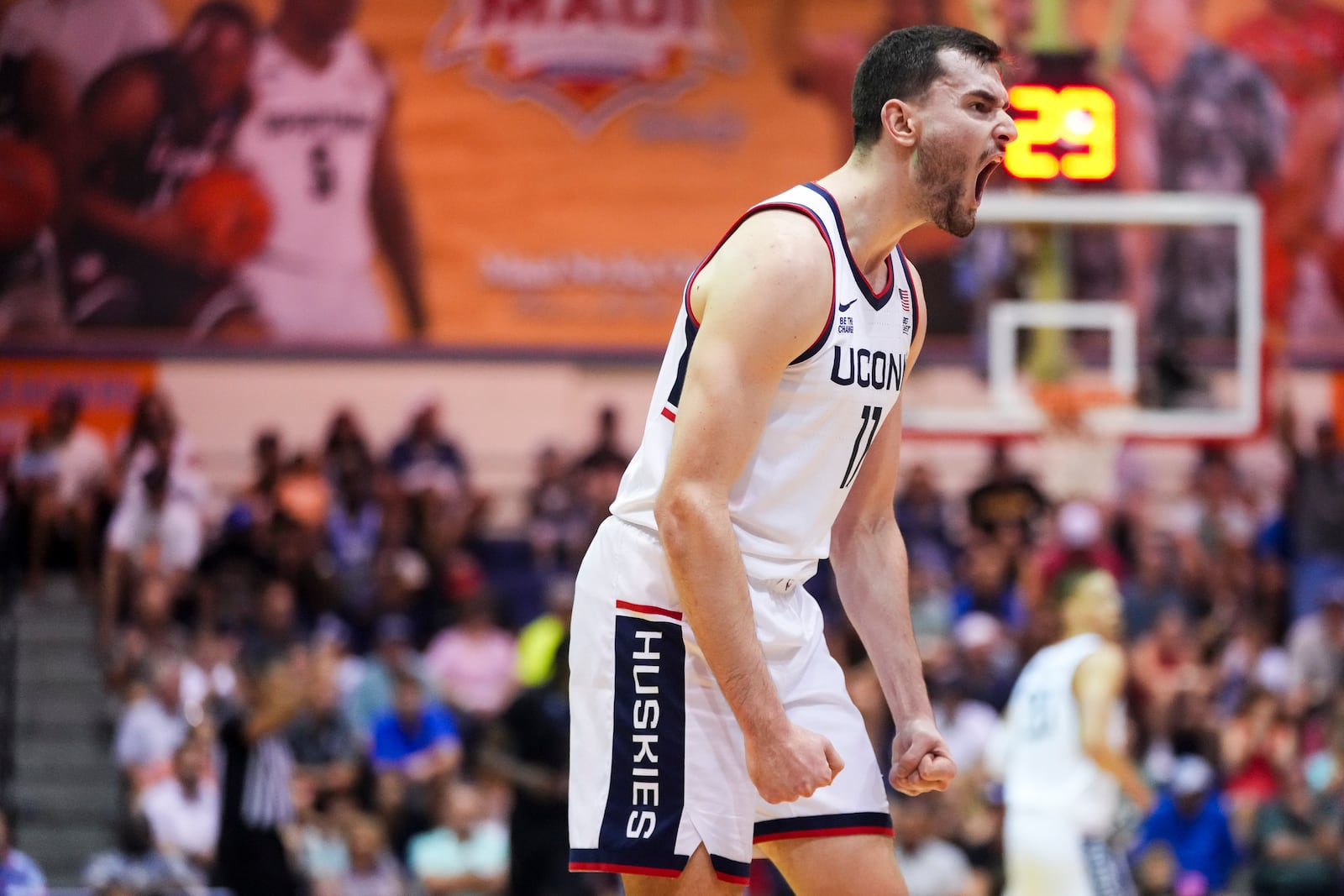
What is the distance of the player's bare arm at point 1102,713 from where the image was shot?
8.12 meters

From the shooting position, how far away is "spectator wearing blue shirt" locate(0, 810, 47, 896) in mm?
10102

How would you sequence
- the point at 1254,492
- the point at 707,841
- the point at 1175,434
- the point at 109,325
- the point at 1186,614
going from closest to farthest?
the point at 707,841
the point at 1175,434
the point at 1186,614
the point at 1254,492
the point at 109,325

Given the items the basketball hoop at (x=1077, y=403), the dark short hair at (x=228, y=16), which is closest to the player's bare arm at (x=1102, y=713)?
the basketball hoop at (x=1077, y=403)

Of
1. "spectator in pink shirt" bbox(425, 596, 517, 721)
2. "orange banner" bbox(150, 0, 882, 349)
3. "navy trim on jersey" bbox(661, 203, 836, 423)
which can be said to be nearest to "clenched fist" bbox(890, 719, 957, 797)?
"navy trim on jersey" bbox(661, 203, 836, 423)

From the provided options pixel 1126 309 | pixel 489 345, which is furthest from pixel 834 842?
pixel 489 345

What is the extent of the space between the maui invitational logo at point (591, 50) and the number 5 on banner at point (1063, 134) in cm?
805

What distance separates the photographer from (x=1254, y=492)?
16531 millimetres

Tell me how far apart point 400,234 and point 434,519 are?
13.9 ft

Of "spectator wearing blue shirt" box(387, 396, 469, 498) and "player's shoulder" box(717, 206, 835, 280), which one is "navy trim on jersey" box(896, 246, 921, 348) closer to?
"player's shoulder" box(717, 206, 835, 280)

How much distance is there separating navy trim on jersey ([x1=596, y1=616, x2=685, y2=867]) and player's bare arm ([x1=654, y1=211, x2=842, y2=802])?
0.21 meters

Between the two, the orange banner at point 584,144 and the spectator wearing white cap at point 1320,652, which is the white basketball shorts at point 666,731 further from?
the orange banner at point 584,144

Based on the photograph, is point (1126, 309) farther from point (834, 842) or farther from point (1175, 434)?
point (834, 842)

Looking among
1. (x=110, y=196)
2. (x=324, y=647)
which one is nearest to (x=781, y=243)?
(x=324, y=647)

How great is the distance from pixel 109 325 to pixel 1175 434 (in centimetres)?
1041
